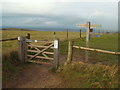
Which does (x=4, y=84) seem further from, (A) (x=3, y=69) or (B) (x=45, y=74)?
(B) (x=45, y=74)

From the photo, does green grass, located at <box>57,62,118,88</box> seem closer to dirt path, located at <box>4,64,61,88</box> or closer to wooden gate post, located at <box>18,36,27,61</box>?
dirt path, located at <box>4,64,61,88</box>

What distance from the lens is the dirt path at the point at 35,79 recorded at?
433 cm

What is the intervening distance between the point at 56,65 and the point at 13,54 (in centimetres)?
270

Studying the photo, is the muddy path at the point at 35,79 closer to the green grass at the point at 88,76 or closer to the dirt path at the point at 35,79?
the dirt path at the point at 35,79

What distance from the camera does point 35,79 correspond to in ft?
15.9

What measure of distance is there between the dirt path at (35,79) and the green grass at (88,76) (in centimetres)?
38

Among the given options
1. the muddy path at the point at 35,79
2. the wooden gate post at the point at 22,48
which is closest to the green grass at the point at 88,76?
the muddy path at the point at 35,79

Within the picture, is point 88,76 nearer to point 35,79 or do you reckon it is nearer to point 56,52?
point 56,52

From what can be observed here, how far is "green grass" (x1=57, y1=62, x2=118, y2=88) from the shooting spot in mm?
4080

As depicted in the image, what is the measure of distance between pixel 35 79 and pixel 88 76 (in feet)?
7.30

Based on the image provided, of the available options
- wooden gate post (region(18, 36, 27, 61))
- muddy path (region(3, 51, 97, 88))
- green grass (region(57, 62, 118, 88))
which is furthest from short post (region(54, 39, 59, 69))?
wooden gate post (region(18, 36, 27, 61))

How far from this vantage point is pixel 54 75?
5.09 meters

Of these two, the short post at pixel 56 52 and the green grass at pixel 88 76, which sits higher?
the short post at pixel 56 52

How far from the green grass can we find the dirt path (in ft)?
1.25
